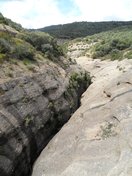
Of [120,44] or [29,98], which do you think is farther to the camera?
[120,44]

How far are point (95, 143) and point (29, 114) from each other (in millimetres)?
6849

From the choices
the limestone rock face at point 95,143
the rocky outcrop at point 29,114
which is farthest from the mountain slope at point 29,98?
the limestone rock face at point 95,143

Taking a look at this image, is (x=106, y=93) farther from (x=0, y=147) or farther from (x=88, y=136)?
(x=0, y=147)

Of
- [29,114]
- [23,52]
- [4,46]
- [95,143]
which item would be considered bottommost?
[95,143]

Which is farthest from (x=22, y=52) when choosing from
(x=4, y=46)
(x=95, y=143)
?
(x=95, y=143)

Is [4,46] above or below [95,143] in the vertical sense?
above

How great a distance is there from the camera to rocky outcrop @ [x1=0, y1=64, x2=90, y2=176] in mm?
32625

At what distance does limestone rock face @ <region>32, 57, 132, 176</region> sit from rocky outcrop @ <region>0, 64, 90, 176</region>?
1040mm

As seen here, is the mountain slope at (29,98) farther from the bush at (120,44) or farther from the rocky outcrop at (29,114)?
the bush at (120,44)

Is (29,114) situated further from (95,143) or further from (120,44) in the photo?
(120,44)

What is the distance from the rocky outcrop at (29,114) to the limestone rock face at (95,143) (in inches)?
40.9

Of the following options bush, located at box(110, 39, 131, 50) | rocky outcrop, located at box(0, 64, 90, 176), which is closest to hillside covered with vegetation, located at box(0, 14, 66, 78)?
rocky outcrop, located at box(0, 64, 90, 176)

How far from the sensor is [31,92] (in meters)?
40.4

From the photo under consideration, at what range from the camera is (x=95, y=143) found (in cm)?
3469
